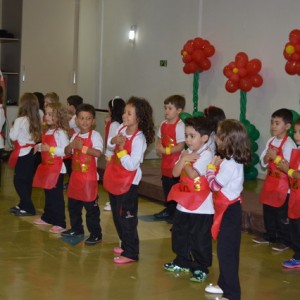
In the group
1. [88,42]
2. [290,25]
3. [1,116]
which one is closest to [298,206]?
[1,116]

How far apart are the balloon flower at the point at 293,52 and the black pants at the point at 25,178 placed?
338cm

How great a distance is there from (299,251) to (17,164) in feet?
10.4

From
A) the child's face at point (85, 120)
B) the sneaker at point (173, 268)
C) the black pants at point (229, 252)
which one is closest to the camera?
the black pants at point (229, 252)

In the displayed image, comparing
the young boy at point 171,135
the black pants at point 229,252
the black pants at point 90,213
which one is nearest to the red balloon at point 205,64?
the young boy at point 171,135

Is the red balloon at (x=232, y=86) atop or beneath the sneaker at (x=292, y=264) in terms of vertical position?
atop

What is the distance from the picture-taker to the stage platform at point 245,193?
6.37m

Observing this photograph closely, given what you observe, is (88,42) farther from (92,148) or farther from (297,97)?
(92,148)

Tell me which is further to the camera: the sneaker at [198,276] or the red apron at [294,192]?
the red apron at [294,192]

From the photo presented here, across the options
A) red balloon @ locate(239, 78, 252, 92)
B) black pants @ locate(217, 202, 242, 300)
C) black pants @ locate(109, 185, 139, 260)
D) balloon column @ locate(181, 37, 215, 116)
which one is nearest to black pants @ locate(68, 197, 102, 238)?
black pants @ locate(109, 185, 139, 260)

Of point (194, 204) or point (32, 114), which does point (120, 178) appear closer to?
point (194, 204)

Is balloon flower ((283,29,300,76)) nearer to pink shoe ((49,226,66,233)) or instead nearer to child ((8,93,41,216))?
child ((8,93,41,216))

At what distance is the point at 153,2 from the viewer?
450 inches

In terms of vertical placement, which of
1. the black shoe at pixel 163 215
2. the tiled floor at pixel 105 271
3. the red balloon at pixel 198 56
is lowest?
the tiled floor at pixel 105 271

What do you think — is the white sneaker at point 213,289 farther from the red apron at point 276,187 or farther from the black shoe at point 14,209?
the black shoe at point 14,209
